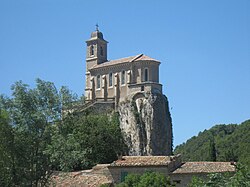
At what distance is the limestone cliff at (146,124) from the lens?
77875mm

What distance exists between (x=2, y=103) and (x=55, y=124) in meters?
3.66

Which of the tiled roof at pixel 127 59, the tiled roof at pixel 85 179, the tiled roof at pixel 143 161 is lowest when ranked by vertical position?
the tiled roof at pixel 85 179

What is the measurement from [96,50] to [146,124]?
22.7 meters

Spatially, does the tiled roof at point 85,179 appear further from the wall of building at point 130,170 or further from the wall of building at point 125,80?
the wall of building at point 125,80

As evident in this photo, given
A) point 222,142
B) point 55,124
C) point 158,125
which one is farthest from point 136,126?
point 55,124

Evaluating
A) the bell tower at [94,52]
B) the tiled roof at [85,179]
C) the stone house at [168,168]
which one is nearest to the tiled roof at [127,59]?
the bell tower at [94,52]

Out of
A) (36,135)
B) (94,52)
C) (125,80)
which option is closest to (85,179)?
(36,135)

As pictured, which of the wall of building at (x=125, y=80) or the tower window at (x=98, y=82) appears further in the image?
the tower window at (x=98, y=82)

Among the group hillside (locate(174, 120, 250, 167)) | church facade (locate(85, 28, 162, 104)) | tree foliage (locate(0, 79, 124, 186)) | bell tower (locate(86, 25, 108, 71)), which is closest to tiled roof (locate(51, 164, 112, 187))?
tree foliage (locate(0, 79, 124, 186))

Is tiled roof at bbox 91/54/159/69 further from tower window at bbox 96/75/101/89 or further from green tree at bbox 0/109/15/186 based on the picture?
green tree at bbox 0/109/15/186

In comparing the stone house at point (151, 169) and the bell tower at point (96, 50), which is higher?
the bell tower at point (96, 50)

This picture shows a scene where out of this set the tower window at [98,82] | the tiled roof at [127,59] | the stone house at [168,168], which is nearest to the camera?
the stone house at [168,168]

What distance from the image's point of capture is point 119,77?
8656cm

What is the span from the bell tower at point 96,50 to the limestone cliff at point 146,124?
17069mm
